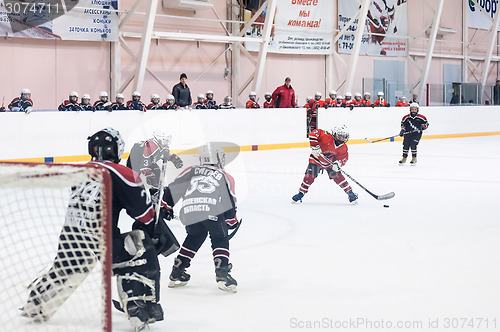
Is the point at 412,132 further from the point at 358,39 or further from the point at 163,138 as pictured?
the point at 163,138

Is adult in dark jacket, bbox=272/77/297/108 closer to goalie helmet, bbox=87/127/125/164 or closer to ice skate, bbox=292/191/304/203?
ice skate, bbox=292/191/304/203

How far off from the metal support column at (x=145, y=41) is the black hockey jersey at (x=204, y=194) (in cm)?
1067

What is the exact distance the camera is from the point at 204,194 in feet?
14.9

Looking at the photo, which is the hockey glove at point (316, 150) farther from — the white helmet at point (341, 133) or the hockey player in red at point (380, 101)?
the hockey player in red at point (380, 101)

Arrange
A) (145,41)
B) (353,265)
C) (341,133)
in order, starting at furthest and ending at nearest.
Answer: (145,41), (341,133), (353,265)

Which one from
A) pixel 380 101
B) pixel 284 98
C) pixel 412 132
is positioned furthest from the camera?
pixel 380 101

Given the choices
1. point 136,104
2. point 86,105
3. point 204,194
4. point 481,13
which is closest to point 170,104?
point 136,104

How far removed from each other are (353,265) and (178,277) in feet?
4.36

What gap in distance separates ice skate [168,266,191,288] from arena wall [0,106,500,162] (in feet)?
23.4

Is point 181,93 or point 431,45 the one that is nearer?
point 181,93

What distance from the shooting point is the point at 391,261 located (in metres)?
5.40

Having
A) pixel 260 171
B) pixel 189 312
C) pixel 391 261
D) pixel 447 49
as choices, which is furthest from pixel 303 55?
pixel 189 312

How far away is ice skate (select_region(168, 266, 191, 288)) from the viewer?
4.64 metres

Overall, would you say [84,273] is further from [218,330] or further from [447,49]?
[447,49]
